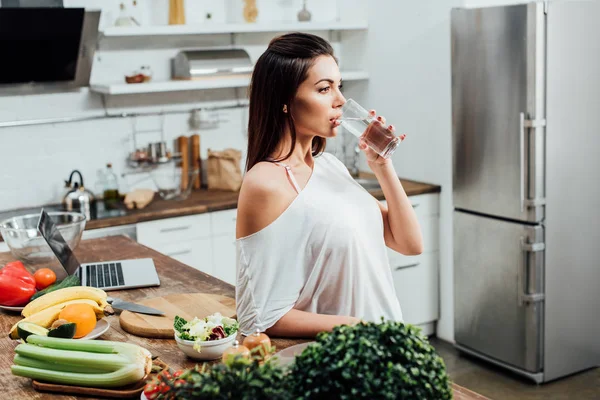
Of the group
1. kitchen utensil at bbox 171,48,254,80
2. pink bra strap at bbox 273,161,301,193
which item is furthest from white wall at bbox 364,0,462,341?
pink bra strap at bbox 273,161,301,193

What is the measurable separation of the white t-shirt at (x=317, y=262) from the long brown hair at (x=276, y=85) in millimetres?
155

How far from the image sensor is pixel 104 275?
254 centimetres

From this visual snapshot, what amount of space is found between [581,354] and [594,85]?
143cm

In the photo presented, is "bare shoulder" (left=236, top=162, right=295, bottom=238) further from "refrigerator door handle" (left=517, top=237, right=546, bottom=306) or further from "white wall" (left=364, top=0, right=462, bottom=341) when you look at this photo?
"white wall" (left=364, top=0, right=462, bottom=341)

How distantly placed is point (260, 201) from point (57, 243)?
946 millimetres

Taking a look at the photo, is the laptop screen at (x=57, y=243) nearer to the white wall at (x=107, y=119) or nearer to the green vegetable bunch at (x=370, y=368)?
the green vegetable bunch at (x=370, y=368)

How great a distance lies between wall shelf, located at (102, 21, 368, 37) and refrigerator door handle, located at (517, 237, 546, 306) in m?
1.78

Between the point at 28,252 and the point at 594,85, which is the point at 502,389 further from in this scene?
the point at 28,252

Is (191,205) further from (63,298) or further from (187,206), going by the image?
(63,298)

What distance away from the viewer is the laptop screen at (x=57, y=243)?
7.60 ft

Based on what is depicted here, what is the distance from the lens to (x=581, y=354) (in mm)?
4055

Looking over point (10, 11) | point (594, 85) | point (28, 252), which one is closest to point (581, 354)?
point (594, 85)

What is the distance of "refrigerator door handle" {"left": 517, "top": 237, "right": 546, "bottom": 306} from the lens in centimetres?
378

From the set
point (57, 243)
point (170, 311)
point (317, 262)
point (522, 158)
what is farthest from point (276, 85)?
point (522, 158)
